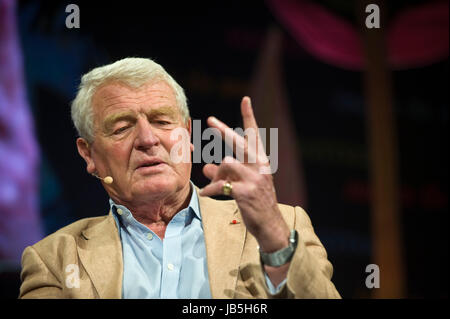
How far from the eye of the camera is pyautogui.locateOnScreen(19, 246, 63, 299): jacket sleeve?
1849 mm

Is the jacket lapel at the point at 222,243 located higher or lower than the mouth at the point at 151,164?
lower

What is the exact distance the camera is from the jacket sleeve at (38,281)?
185cm

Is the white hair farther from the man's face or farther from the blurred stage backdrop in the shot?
the blurred stage backdrop

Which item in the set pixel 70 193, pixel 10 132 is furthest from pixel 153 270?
pixel 10 132

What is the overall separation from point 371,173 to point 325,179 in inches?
17.6

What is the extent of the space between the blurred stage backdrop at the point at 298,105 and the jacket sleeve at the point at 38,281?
3.15ft

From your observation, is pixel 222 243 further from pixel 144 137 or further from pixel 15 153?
pixel 15 153

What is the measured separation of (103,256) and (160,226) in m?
0.29

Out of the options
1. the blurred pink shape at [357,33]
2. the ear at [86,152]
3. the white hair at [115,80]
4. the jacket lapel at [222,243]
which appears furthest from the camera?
the blurred pink shape at [357,33]

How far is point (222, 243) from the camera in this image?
1919 mm

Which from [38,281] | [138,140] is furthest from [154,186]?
[38,281]

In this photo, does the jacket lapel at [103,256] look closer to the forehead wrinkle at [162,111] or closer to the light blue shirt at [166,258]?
the light blue shirt at [166,258]

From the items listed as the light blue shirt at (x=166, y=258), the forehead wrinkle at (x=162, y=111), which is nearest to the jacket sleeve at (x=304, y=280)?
the light blue shirt at (x=166, y=258)

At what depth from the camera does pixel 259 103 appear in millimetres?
3551
